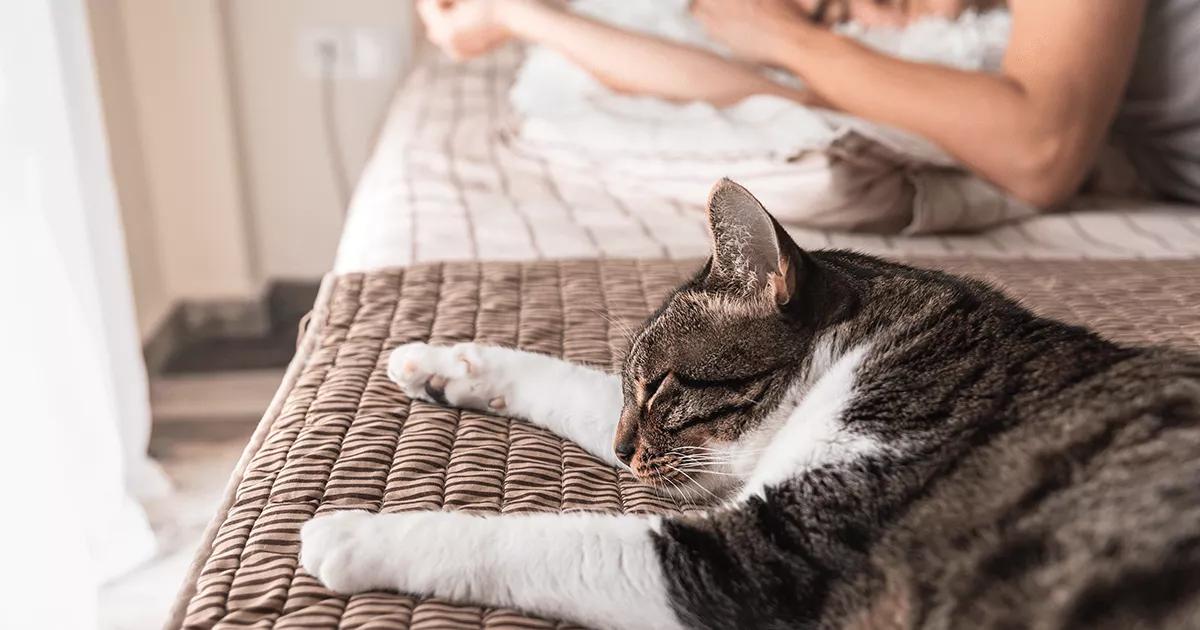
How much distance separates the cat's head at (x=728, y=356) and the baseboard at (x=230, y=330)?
181 centimetres

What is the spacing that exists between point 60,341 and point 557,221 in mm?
670

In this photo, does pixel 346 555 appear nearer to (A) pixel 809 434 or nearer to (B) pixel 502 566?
(B) pixel 502 566

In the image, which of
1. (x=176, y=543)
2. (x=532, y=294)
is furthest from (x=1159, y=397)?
(x=176, y=543)

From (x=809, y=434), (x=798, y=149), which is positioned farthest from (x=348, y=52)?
(x=809, y=434)

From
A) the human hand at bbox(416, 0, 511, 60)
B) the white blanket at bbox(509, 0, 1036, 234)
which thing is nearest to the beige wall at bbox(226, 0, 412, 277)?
the human hand at bbox(416, 0, 511, 60)

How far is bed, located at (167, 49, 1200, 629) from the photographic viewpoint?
0.67 metres

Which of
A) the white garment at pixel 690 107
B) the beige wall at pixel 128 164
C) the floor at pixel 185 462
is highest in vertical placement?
the white garment at pixel 690 107

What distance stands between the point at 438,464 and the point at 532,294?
15.0 inches

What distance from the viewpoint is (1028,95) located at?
1.35 meters

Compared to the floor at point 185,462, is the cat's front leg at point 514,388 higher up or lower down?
higher up

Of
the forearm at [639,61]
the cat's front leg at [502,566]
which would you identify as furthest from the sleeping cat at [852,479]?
the forearm at [639,61]

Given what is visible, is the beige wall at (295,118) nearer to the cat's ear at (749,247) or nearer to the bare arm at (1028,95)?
the bare arm at (1028,95)

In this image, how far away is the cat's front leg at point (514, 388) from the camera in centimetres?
86

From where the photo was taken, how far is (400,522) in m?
0.66
